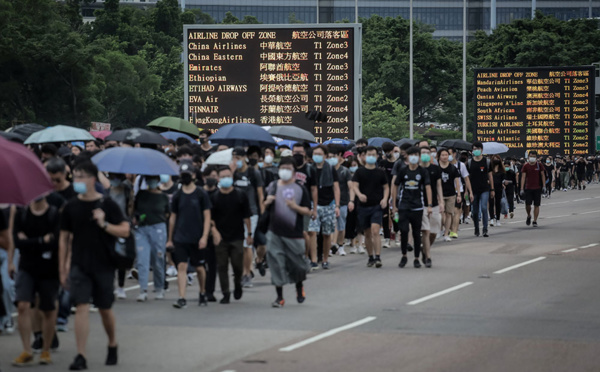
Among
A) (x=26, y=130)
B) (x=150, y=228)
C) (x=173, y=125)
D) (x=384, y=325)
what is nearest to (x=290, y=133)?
(x=173, y=125)

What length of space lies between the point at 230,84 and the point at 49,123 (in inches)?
584

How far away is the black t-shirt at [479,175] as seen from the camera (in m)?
25.8

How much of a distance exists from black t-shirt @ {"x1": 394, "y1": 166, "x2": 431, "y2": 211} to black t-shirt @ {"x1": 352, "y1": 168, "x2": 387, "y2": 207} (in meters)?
0.47

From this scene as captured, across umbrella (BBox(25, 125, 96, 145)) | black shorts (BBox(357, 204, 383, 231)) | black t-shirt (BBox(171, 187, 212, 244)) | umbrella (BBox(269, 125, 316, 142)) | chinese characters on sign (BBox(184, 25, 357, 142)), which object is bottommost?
black shorts (BBox(357, 204, 383, 231))

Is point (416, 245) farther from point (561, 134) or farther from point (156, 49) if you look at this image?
point (156, 49)

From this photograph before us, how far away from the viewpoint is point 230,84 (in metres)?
34.7

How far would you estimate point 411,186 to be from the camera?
60.5 ft

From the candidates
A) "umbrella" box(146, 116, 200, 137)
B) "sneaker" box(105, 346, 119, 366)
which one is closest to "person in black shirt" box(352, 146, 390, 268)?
"umbrella" box(146, 116, 200, 137)

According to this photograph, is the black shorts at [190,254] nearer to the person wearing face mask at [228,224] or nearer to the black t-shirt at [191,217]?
the black t-shirt at [191,217]

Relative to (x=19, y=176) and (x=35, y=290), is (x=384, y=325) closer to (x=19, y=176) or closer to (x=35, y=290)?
(x=35, y=290)

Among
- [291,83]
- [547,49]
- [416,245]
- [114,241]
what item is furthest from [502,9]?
[114,241]

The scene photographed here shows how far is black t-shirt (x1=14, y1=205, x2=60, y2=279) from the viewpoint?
1046 centimetres

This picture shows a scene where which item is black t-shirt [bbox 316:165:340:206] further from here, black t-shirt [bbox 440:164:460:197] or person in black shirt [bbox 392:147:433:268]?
black t-shirt [bbox 440:164:460:197]

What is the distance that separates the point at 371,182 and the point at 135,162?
5.90 metres
